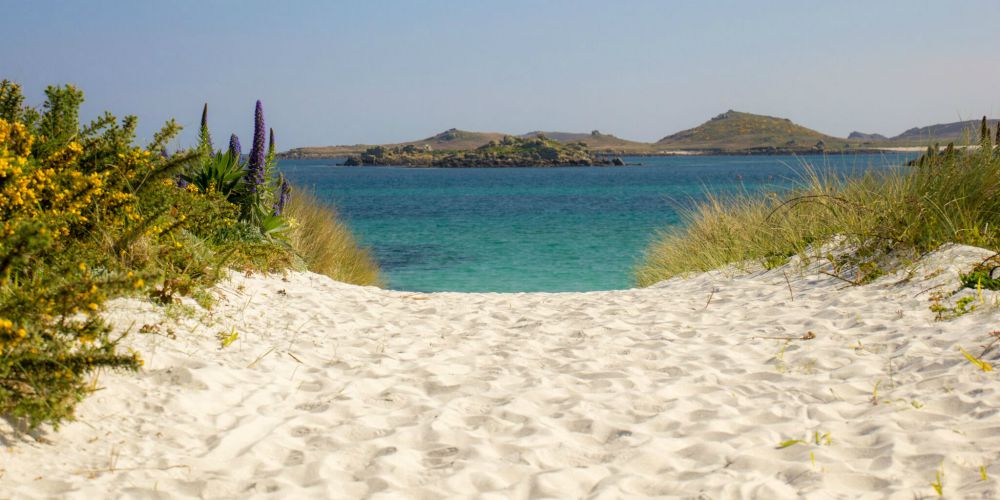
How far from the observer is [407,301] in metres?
7.96

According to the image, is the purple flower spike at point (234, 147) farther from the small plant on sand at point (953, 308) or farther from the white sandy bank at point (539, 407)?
the small plant on sand at point (953, 308)

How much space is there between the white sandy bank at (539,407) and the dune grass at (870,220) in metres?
0.77

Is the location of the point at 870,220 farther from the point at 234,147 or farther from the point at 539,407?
the point at 234,147

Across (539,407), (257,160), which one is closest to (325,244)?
(257,160)

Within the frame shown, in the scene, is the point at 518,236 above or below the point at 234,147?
below

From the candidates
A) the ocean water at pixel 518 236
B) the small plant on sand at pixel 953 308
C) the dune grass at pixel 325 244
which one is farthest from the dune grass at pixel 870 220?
the dune grass at pixel 325 244

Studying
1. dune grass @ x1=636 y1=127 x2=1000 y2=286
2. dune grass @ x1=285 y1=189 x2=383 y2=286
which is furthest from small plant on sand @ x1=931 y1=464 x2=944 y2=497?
dune grass @ x1=285 y1=189 x2=383 y2=286

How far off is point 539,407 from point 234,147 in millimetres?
6341

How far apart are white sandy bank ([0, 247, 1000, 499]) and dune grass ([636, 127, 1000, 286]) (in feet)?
2.53

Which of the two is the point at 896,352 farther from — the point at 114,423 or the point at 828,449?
the point at 114,423

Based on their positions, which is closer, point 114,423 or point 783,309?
point 114,423

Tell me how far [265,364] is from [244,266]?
286 cm

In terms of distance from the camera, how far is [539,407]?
4.32 metres

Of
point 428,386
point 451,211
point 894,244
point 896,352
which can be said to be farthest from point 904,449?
point 451,211
